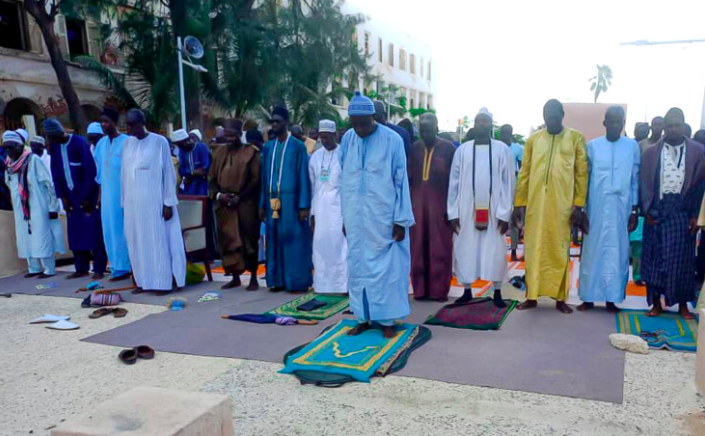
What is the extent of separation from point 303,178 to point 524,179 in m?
2.15

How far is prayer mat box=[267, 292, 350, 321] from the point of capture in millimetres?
4816

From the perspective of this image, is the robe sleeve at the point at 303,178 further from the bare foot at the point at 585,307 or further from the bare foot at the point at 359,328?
the bare foot at the point at 585,307

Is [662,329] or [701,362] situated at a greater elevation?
[701,362]

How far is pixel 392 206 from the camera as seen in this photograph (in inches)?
152

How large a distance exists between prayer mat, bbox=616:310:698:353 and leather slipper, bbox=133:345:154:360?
138 inches

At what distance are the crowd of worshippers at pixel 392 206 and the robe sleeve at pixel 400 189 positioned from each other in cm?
1

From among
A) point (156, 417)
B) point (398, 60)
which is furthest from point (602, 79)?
point (156, 417)

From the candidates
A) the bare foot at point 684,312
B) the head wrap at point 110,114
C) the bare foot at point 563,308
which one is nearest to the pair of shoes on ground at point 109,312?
the head wrap at point 110,114

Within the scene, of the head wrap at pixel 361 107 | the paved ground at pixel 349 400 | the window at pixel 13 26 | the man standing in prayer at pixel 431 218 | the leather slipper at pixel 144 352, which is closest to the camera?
the paved ground at pixel 349 400

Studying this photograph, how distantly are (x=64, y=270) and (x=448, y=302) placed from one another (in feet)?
17.5

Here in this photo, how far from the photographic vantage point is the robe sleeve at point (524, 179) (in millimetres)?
4734

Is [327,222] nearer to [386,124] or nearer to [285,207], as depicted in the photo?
[285,207]

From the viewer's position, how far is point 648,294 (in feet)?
15.2

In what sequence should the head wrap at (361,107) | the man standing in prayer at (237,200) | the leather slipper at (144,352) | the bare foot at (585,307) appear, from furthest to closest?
the man standing in prayer at (237,200) → the bare foot at (585,307) → the leather slipper at (144,352) → the head wrap at (361,107)
